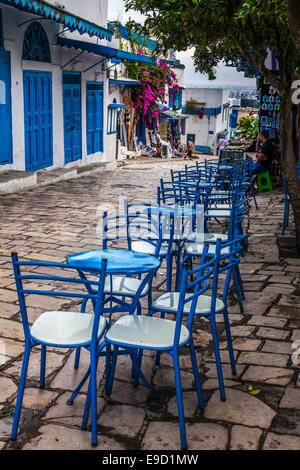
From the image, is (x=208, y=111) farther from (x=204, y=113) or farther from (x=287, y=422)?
(x=287, y=422)

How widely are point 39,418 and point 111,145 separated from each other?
16.3m

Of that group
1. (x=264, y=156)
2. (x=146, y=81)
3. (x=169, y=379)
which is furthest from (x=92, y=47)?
(x=169, y=379)

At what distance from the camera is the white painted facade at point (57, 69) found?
1040cm

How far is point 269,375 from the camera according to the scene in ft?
11.2

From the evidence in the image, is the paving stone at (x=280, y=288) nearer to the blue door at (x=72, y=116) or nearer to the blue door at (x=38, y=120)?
the blue door at (x=38, y=120)

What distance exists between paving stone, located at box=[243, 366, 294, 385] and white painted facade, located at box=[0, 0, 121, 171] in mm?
8158

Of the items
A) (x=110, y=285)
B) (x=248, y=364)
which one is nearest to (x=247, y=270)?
(x=248, y=364)

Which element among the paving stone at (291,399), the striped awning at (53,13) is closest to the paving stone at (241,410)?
the paving stone at (291,399)

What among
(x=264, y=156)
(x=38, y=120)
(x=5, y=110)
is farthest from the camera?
(x=38, y=120)

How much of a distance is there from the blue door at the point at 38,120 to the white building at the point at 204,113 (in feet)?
90.0

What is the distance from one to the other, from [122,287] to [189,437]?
117 cm

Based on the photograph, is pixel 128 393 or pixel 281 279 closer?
pixel 128 393

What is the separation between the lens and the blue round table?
320cm

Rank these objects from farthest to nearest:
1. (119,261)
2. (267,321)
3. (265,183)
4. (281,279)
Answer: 1. (265,183)
2. (281,279)
3. (267,321)
4. (119,261)
